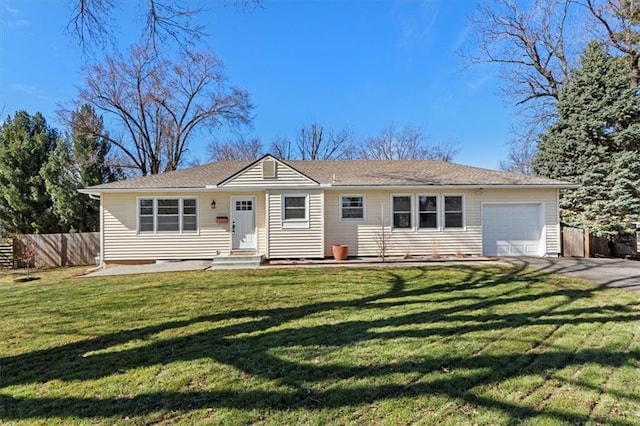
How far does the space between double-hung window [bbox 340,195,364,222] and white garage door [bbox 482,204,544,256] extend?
4.67 metres

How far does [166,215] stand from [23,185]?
11.0 meters

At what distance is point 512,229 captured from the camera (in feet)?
40.6

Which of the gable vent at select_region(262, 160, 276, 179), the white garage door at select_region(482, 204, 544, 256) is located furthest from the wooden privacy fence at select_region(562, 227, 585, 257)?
the gable vent at select_region(262, 160, 276, 179)

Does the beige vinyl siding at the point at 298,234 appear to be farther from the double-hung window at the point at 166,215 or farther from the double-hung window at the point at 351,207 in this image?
the double-hung window at the point at 166,215

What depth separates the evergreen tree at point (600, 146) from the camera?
1302 cm

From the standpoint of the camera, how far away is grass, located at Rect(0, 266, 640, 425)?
2.74 metres

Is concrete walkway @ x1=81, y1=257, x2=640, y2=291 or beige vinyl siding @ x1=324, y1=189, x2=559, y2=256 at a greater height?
beige vinyl siding @ x1=324, y1=189, x2=559, y2=256

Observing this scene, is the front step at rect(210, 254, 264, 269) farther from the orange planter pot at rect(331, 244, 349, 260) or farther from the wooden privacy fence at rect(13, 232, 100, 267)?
the wooden privacy fence at rect(13, 232, 100, 267)

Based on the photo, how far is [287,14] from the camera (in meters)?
8.08

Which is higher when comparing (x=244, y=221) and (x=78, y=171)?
(x=78, y=171)

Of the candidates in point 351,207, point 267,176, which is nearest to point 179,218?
point 267,176

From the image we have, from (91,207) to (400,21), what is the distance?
58.8 feet

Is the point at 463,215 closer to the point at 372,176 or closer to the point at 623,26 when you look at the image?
the point at 372,176

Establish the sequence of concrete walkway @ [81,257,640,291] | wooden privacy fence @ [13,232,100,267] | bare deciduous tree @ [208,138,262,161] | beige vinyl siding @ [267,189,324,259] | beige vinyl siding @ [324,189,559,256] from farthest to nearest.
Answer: bare deciduous tree @ [208,138,262,161]
wooden privacy fence @ [13,232,100,267]
beige vinyl siding @ [324,189,559,256]
beige vinyl siding @ [267,189,324,259]
concrete walkway @ [81,257,640,291]
